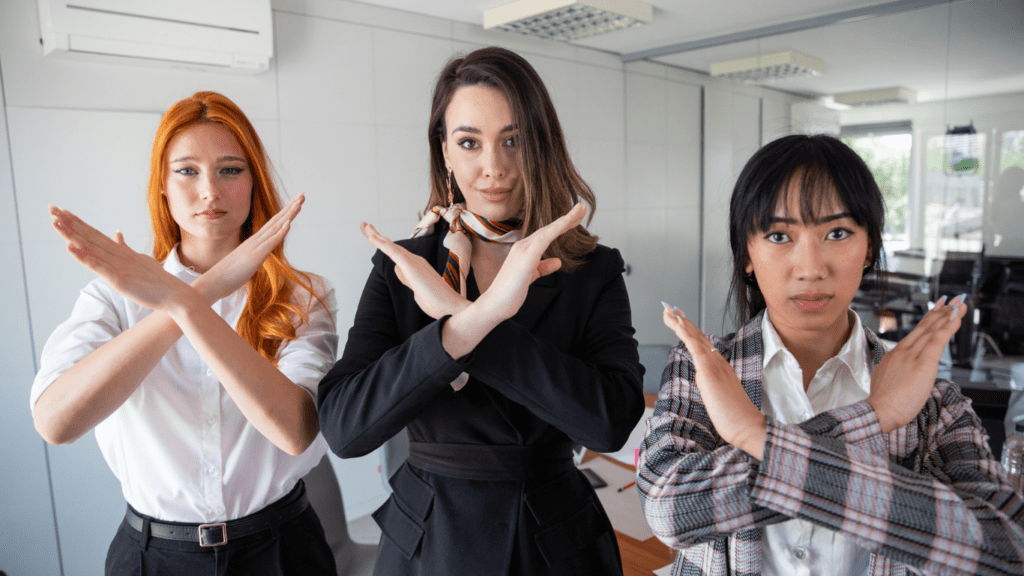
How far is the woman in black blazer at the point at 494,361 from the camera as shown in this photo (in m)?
1.05

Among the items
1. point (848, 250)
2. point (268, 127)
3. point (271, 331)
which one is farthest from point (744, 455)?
point (268, 127)

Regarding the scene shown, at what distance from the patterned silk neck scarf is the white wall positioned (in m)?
0.55

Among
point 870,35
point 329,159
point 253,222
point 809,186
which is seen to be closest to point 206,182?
point 253,222

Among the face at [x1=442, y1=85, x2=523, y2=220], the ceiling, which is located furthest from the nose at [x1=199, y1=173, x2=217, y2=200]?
the ceiling

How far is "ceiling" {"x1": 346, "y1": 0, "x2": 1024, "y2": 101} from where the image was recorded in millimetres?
3520

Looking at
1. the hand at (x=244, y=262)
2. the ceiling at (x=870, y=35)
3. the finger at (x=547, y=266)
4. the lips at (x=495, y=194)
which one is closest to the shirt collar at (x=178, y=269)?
the hand at (x=244, y=262)

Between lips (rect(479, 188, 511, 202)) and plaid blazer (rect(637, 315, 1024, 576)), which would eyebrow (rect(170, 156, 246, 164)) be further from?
plaid blazer (rect(637, 315, 1024, 576))

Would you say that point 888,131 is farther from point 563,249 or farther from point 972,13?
point 563,249

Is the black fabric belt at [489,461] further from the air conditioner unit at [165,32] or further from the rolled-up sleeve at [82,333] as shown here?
the air conditioner unit at [165,32]

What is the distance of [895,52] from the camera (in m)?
3.96

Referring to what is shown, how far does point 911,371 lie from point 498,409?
26.3 inches

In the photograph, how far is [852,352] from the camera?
1142mm

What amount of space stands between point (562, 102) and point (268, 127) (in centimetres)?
243

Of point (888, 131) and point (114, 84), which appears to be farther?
point (888, 131)
